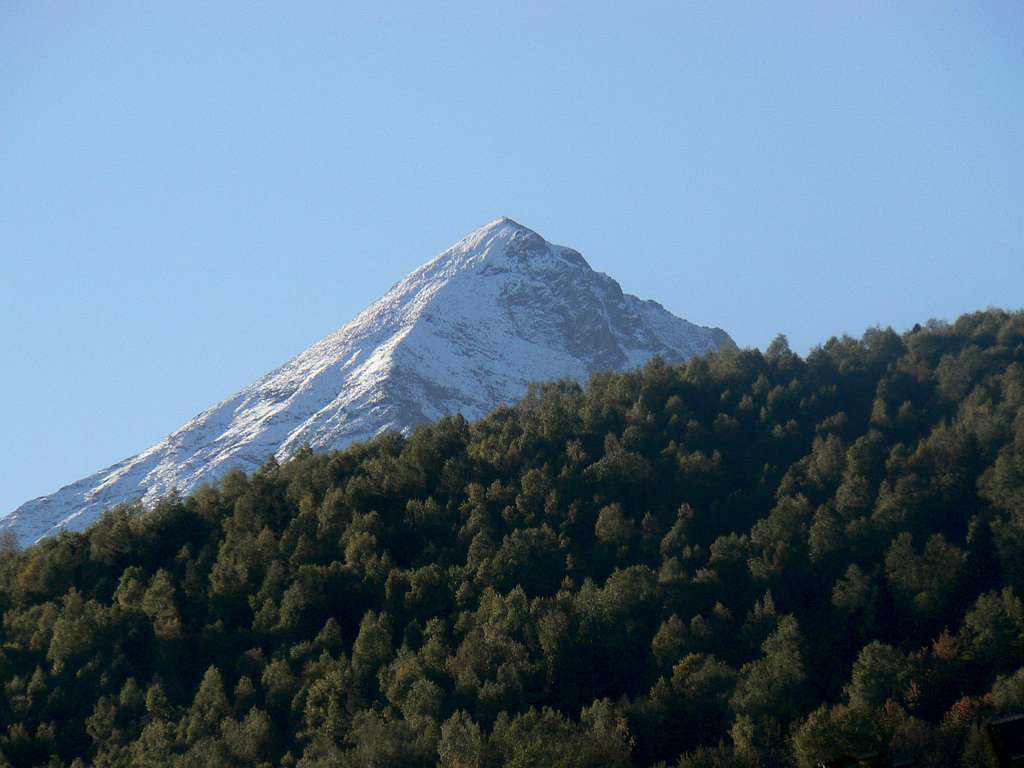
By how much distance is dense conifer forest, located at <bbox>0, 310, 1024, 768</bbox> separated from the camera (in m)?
75.6

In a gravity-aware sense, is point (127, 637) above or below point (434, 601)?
above

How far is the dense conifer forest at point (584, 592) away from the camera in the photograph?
75625 millimetres

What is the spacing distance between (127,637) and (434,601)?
19.3m

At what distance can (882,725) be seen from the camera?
232ft

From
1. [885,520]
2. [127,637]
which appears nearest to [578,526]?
[885,520]

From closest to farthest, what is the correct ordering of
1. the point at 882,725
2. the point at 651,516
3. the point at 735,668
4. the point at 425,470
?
the point at 882,725 → the point at 735,668 → the point at 651,516 → the point at 425,470

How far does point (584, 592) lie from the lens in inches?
3556

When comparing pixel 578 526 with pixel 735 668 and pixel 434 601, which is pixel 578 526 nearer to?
pixel 434 601

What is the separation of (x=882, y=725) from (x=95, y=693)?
45871 mm

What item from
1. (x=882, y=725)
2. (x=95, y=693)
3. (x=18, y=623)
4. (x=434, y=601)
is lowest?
(x=882, y=725)

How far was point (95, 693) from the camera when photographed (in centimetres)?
8988

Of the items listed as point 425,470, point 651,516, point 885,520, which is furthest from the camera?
point 425,470

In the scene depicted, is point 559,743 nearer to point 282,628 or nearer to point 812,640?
point 812,640

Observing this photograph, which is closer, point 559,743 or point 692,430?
point 559,743
